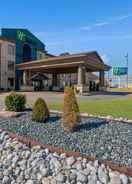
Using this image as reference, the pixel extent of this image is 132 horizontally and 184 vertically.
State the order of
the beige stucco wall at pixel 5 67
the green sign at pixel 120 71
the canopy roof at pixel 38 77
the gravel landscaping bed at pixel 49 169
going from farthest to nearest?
the green sign at pixel 120 71, the canopy roof at pixel 38 77, the beige stucco wall at pixel 5 67, the gravel landscaping bed at pixel 49 169

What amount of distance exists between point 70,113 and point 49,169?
2.45 m

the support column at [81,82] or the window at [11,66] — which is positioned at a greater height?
the window at [11,66]

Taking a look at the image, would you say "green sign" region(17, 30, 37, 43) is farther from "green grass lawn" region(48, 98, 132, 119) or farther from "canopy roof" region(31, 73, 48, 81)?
"green grass lawn" region(48, 98, 132, 119)

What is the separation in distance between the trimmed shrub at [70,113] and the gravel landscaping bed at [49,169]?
1.29 meters

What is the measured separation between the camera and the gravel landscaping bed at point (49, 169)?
502cm

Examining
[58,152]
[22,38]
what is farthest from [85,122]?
[22,38]

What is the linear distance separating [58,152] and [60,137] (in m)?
1.14

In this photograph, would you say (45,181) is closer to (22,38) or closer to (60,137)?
(60,137)

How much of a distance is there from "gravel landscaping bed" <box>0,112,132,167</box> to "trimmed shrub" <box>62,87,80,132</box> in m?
0.21

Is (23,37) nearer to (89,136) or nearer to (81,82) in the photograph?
(81,82)

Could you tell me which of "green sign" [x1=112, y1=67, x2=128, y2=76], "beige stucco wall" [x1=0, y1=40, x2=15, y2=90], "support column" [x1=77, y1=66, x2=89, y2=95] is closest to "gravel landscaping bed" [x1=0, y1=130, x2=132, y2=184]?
"support column" [x1=77, y1=66, x2=89, y2=95]

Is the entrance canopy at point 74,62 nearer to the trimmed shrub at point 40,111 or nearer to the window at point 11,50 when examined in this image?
the window at point 11,50

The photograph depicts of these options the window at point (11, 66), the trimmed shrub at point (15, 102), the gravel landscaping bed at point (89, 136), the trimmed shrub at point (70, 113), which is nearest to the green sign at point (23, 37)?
the window at point (11, 66)

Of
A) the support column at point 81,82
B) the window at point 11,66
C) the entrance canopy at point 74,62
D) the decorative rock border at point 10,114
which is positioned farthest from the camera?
the window at point 11,66
